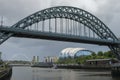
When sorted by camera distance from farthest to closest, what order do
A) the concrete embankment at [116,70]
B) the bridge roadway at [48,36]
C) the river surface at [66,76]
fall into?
the concrete embankment at [116,70] < the bridge roadway at [48,36] < the river surface at [66,76]

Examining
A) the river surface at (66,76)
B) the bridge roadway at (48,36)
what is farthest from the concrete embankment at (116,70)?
the bridge roadway at (48,36)

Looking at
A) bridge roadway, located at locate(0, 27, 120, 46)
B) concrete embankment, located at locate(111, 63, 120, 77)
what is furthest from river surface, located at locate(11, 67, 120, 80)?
bridge roadway, located at locate(0, 27, 120, 46)

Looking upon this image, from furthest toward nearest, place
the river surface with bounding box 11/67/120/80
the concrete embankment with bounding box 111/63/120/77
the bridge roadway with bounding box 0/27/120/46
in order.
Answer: the concrete embankment with bounding box 111/63/120/77
the bridge roadway with bounding box 0/27/120/46
the river surface with bounding box 11/67/120/80

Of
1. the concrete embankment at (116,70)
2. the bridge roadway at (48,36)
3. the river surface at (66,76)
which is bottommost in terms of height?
the river surface at (66,76)

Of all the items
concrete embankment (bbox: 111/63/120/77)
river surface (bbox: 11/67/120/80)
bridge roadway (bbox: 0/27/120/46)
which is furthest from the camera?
concrete embankment (bbox: 111/63/120/77)

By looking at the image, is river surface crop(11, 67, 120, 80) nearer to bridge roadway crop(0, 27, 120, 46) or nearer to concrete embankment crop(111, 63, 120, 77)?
concrete embankment crop(111, 63, 120, 77)

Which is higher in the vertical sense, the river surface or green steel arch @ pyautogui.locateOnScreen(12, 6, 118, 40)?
green steel arch @ pyautogui.locateOnScreen(12, 6, 118, 40)

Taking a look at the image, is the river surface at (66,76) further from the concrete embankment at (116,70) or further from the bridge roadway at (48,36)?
the bridge roadway at (48,36)

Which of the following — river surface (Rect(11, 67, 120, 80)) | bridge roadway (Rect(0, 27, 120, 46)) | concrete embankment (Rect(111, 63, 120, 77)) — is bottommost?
river surface (Rect(11, 67, 120, 80))

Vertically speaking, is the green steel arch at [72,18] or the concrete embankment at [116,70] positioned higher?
the green steel arch at [72,18]

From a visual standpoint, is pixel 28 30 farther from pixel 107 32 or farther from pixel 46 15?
pixel 107 32

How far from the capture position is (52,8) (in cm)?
6372

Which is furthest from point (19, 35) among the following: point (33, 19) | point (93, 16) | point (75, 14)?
point (93, 16)

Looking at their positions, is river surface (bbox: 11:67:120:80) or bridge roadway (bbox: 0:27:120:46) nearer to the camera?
river surface (bbox: 11:67:120:80)
